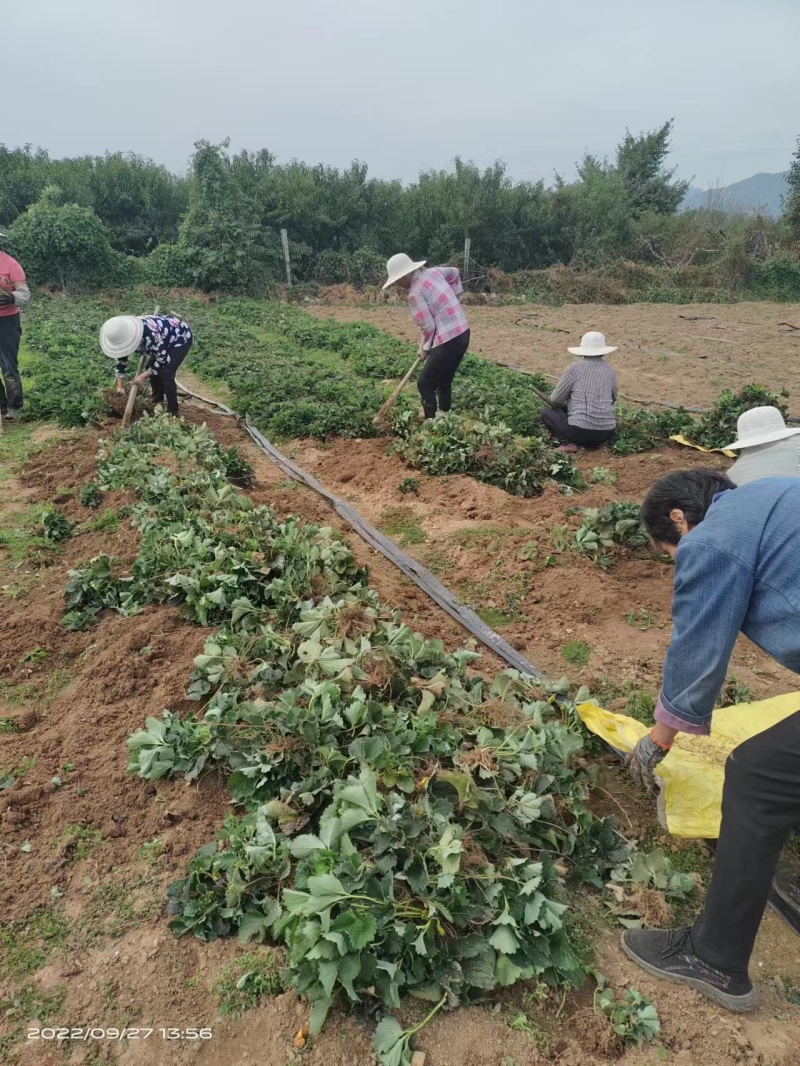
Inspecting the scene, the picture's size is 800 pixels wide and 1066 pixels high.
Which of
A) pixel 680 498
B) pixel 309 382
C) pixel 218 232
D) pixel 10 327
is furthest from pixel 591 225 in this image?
pixel 680 498

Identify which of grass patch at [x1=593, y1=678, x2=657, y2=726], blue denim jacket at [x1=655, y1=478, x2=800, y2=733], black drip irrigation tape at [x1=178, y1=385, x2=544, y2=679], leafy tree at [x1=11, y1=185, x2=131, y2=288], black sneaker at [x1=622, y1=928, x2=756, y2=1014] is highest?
leafy tree at [x1=11, y1=185, x2=131, y2=288]

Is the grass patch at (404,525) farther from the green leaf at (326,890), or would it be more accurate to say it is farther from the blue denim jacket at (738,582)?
the green leaf at (326,890)

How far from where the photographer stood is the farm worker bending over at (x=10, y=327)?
8.04 m

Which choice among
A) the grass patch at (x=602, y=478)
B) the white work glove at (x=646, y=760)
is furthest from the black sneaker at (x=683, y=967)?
the grass patch at (x=602, y=478)

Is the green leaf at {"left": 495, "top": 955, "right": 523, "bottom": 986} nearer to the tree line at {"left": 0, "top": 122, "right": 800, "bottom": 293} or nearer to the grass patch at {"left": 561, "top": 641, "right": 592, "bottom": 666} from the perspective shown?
the grass patch at {"left": 561, "top": 641, "right": 592, "bottom": 666}

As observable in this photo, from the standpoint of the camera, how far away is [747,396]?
8.00m

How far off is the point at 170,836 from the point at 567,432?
6.20 metres

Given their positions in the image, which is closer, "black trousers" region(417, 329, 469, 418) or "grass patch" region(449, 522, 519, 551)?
"grass patch" region(449, 522, 519, 551)

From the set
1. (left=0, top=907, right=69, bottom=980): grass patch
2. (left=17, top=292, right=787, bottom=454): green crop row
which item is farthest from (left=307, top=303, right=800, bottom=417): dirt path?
(left=0, top=907, right=69, bottom=980): grass patch

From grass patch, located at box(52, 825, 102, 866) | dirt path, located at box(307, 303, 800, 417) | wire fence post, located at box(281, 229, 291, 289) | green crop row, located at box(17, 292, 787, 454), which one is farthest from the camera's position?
wire fence post, located at box(281, 229, 291, 289)

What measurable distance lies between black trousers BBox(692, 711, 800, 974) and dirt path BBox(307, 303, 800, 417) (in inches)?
367

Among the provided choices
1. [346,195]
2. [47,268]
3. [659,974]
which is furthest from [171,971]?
[346,195]

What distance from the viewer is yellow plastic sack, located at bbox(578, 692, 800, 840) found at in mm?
2822

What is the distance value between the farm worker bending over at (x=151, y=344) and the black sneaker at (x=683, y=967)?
657 cm
